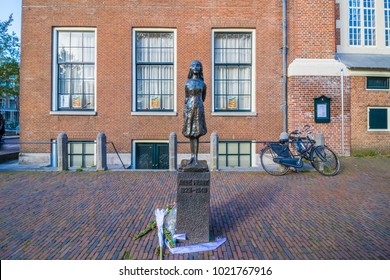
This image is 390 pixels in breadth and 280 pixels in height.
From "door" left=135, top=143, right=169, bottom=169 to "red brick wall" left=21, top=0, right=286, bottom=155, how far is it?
430 mm

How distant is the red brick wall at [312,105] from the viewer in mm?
11094

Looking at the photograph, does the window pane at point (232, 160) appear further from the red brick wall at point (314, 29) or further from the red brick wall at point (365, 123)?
the red brick wall at point (365, 123)

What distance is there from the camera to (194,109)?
418cm

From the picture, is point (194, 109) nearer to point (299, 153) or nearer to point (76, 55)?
point (299, 153)

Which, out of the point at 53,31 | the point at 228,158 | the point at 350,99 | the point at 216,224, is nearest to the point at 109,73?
the point at 53,31

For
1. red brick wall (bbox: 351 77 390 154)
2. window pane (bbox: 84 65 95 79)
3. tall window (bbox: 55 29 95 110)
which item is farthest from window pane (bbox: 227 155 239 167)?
window pane (bbox: 84 65 95 79)

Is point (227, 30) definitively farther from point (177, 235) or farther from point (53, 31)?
point (177, 235)

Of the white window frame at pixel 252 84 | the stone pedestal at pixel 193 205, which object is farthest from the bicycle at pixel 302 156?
the stone pedestal at pixel 193 205

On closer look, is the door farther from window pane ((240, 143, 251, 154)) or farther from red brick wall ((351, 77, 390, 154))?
red brick wall ((351, 77, 390, 154))

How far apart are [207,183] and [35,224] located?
312 centimetres

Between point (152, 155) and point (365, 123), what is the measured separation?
987cm

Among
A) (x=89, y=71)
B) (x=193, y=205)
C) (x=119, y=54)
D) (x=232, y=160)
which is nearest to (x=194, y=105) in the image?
(x=193, y=205)

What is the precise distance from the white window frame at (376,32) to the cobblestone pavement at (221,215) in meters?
7.34

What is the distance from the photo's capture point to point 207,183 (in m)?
3.85
